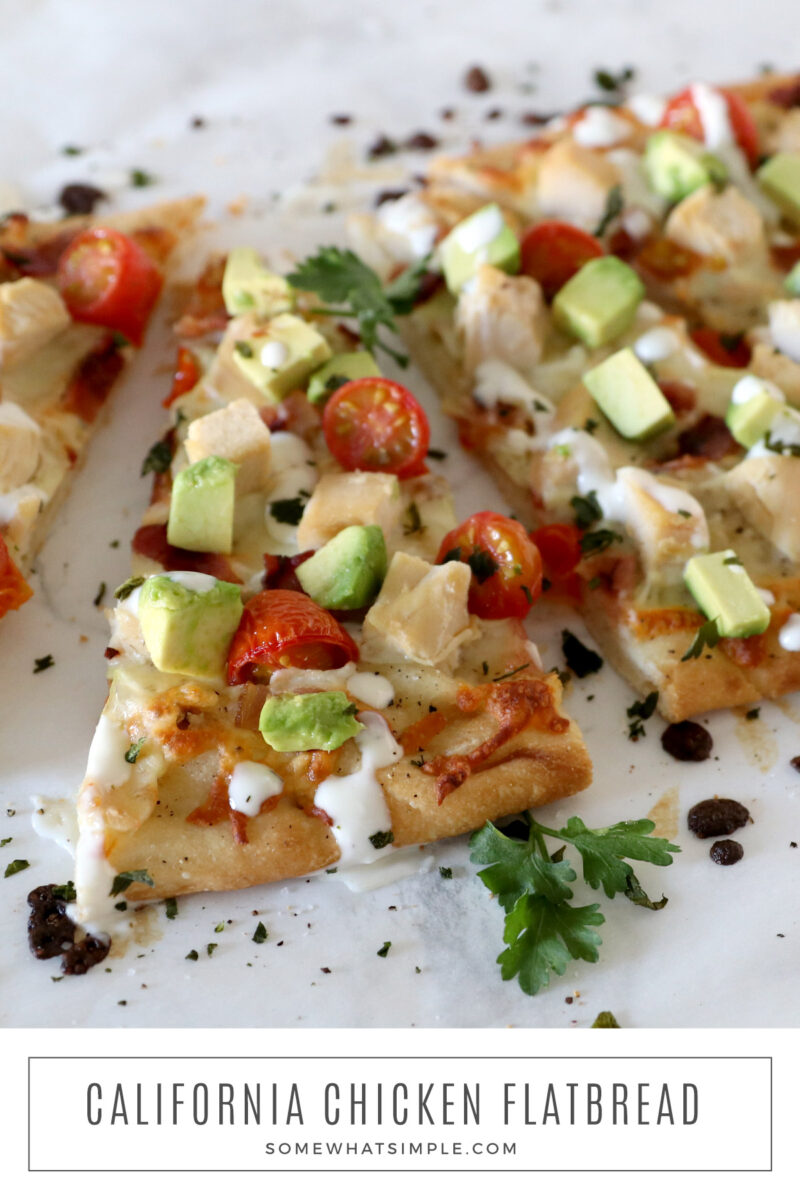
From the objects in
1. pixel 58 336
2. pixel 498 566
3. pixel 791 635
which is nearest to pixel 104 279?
pixel 58 336

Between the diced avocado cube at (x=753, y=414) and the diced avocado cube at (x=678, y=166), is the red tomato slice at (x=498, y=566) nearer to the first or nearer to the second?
the diced avocado cube at (x=753, y=414)

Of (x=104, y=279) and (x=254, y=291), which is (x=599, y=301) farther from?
(x=104, y=279)

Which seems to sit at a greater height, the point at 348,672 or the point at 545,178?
the point at 545,178

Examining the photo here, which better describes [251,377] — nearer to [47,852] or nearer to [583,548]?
[583,548]

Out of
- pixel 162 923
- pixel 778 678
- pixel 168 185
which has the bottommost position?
pixel 778 678

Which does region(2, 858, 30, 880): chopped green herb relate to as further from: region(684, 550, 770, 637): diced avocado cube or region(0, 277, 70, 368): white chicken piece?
region(684, 550, 770, 637): diced avocado cube

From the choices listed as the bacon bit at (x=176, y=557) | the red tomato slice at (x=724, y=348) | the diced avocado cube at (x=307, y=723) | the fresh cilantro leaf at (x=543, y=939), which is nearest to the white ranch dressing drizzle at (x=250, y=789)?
the diced avocado cube at (x=307, y=723)

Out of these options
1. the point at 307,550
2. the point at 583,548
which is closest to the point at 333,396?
the point at 307,550

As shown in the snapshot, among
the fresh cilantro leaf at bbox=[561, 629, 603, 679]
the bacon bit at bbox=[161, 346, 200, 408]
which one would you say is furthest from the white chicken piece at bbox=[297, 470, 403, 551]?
the bacon bit at bbox=[161, 346, 200, 408]
